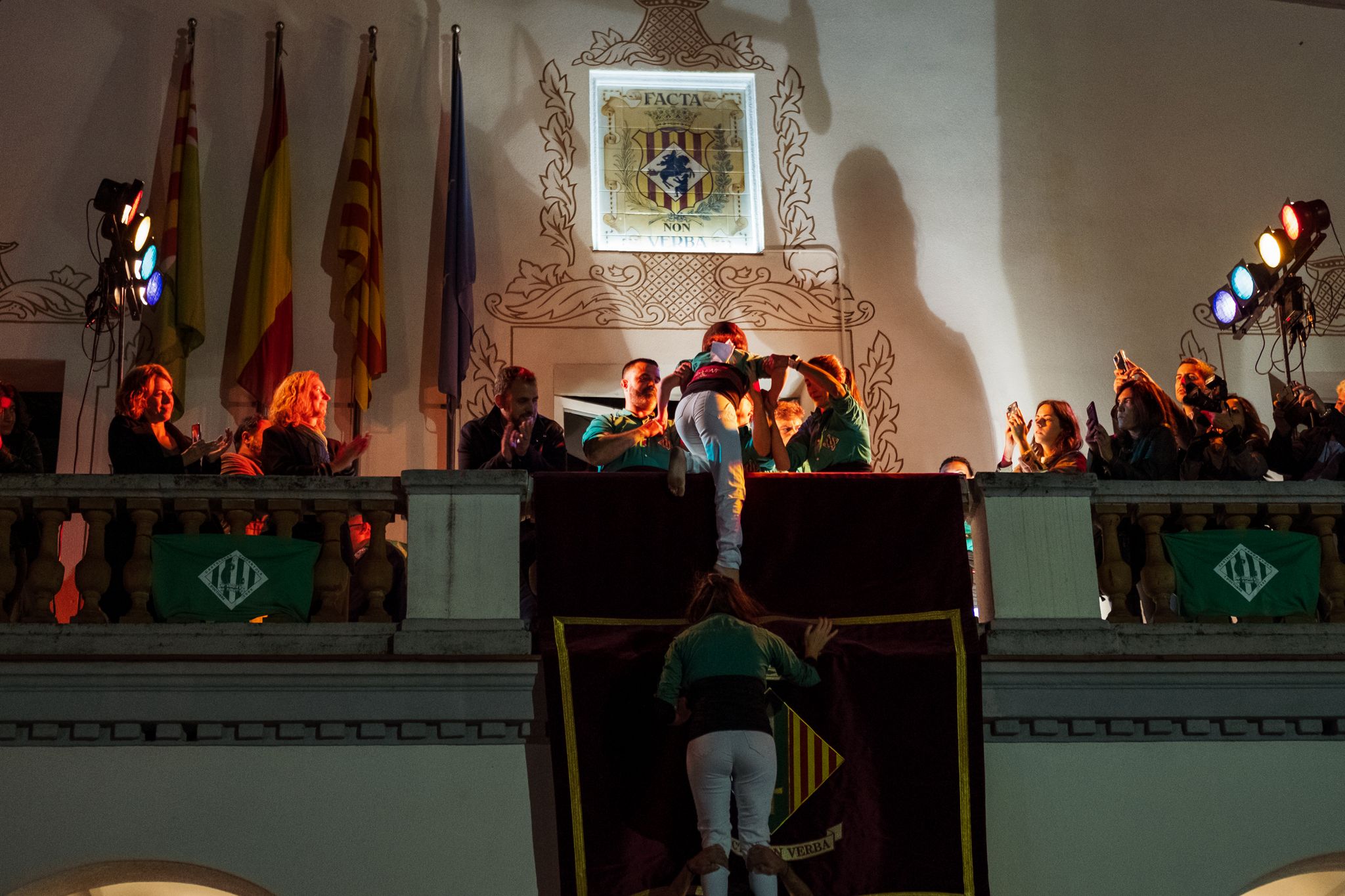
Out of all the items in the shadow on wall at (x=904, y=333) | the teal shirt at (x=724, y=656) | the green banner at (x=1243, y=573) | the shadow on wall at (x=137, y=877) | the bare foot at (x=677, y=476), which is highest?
the shadow on wall at (x=904, y=333)

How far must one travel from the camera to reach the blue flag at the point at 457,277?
1132 centimetres

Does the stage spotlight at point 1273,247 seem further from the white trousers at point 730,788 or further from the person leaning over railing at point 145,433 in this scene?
the person leaning over railing at point 145,433

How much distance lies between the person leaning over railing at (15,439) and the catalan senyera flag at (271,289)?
9.41 feet

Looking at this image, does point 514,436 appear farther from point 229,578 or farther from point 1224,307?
point 1224,307

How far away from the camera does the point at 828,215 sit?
12344 millimetres

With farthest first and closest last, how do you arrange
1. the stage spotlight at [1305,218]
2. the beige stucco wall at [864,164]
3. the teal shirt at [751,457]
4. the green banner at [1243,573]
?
the beige stucco wall at [864,164] → the stage spotlight at [1305,218] → the teal shirt at [751,457] → the green banner at [1243,573]

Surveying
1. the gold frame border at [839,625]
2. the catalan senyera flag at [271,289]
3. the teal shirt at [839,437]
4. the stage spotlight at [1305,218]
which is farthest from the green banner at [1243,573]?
the catalan senyera flag at [271,289]

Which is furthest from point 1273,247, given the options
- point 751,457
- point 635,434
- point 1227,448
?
point 635,434

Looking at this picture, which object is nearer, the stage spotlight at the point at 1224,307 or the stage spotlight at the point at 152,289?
the stage spotlight at the point at 152,289

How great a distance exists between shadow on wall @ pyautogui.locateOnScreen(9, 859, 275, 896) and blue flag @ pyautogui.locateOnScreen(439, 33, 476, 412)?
181 inches

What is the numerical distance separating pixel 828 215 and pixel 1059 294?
1806mm

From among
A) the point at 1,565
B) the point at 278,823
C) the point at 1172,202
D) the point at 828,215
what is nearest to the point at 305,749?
the point at 278,823

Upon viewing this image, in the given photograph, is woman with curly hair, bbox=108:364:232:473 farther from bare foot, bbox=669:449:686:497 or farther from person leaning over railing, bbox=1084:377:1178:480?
person leaning over railing, bbox=1084:377:1178:480

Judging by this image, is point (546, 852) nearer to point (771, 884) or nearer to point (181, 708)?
point (771, 884)
